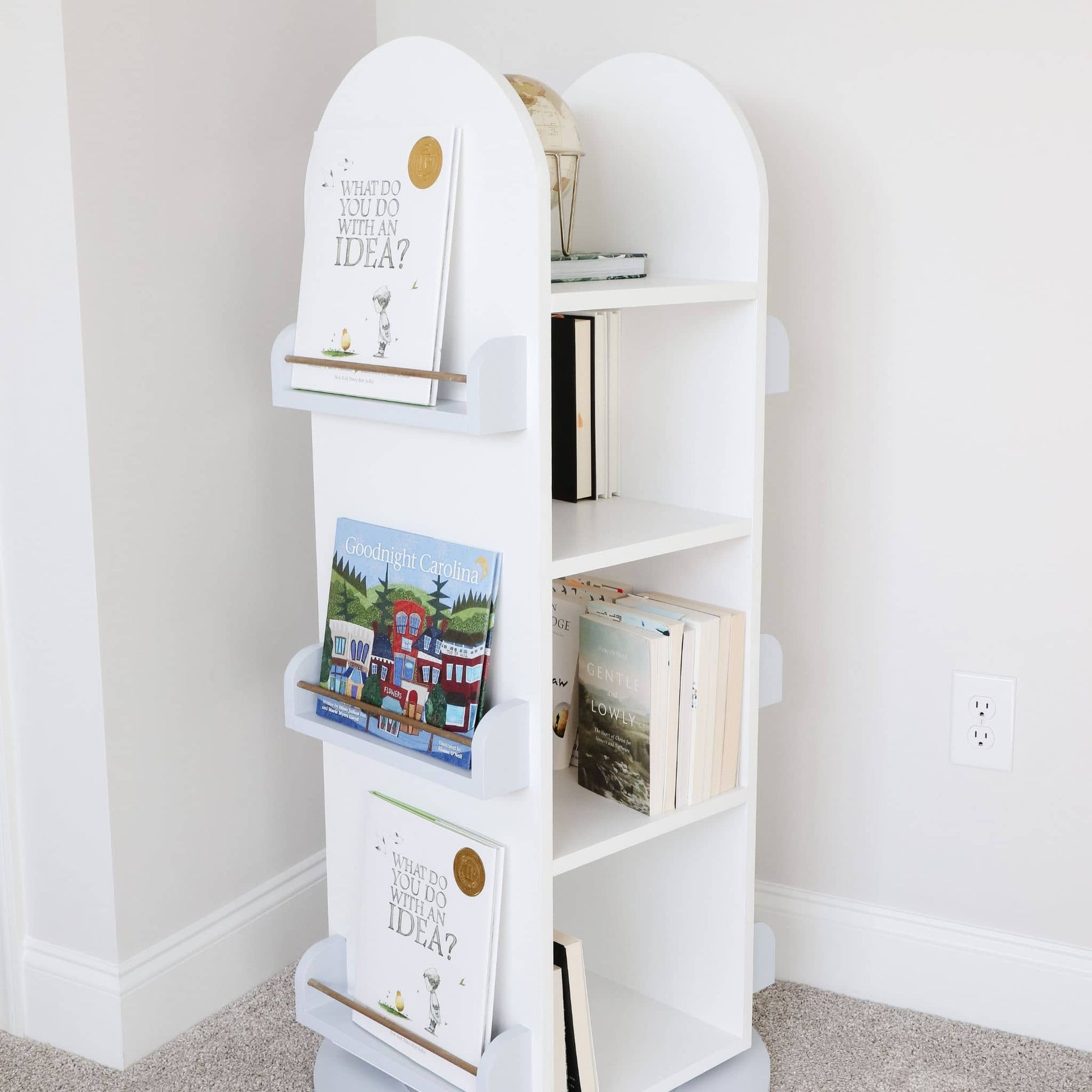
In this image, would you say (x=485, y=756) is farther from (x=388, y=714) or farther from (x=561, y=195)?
(x=561, y=195)

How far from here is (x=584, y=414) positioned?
143cm

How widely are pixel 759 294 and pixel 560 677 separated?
19.3 inches

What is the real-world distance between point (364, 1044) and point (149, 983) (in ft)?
1.15

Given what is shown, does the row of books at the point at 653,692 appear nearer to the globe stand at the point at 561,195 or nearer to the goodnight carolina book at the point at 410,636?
the goodnight carolina book at the point at 410,636

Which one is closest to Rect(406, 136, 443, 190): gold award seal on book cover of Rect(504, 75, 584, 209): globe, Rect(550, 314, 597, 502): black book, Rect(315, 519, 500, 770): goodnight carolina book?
Rect(504, 75, 584, 209): globe

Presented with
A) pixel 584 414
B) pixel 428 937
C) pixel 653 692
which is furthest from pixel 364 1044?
pixel 584 414

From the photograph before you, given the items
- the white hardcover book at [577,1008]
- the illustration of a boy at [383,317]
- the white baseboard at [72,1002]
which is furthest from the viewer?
the white baseboard at [72,1002]

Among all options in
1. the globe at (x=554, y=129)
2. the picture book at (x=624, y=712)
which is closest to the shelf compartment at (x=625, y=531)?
the picture book at (x=624, y=712)

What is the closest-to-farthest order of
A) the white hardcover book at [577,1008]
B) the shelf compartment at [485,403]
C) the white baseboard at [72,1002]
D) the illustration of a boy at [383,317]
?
the shelf compartment at [485,403] < the illustration of a boy at [383,317] < the white hardcover book at [577,1008] < the white baseboard at [72,1002]

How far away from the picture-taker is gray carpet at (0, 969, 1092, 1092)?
1.55 m

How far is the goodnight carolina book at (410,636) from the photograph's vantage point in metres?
1.28

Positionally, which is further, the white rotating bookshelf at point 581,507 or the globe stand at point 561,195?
the globe stand at point 561,195

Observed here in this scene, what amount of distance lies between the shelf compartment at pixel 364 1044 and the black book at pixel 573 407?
0.59 meters

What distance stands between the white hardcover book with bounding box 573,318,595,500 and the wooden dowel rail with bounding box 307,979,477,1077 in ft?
2.01
